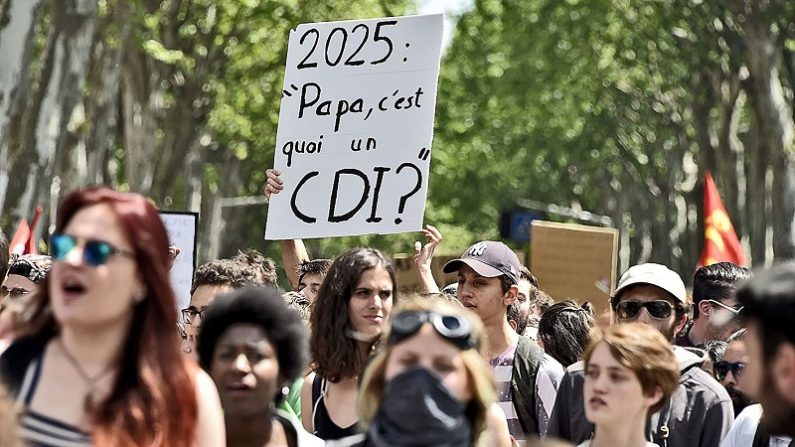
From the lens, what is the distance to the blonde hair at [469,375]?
466 centimetres

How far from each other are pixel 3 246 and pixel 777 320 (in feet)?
13.9

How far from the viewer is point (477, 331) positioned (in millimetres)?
4840

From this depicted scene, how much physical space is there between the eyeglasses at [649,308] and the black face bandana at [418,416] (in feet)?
13.2

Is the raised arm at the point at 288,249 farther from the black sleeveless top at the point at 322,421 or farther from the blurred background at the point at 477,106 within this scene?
the blurred background at the point at 477,106

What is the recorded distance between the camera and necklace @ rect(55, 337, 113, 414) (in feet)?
14.1

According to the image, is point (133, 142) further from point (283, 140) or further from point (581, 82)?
point (283, 140)

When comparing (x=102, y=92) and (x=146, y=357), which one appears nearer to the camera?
(x=146, y=357)

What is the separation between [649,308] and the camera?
8.30m

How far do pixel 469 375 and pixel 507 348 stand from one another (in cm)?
283

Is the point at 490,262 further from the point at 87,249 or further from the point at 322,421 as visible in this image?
the point at 87,249

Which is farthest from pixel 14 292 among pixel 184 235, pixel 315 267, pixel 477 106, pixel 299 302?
pixel 477 106

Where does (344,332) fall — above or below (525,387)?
above

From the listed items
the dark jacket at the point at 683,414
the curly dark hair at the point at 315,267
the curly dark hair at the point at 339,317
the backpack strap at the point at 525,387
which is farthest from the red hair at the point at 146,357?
the curly dark hair at the point at 315,267

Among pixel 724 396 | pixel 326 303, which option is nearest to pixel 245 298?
pixel 326 303
